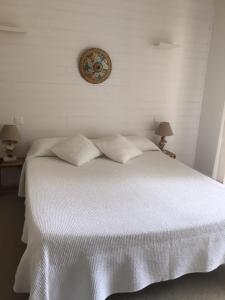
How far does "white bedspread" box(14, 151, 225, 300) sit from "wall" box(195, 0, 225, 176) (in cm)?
163

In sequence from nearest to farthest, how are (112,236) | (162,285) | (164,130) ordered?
(112,236), (162,285), (164,130)

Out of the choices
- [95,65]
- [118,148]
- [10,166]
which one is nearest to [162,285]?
[118,148]

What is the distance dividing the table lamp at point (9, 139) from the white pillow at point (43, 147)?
0.68 feet

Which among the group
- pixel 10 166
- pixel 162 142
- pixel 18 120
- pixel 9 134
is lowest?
pixel 10 166

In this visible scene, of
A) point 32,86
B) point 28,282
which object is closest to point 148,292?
point 28,282

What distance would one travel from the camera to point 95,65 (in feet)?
11.3

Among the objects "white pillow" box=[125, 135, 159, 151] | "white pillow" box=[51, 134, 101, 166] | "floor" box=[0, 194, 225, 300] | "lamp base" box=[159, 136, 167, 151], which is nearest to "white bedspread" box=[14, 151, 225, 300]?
"floor" box=[0, 194, 225, 300]

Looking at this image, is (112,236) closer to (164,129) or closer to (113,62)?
(164,129)

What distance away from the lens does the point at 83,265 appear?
5.32ft

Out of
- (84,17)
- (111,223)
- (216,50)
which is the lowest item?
(111,223)

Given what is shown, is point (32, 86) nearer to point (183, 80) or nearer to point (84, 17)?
point (84, 17)

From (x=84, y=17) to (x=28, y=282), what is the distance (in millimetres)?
2913

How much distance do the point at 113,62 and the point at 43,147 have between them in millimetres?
1427

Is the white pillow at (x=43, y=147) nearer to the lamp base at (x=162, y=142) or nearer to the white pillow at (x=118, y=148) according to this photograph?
the white pillow at (x=118, y=148)
